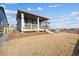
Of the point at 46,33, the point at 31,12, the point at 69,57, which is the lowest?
the point at 69,57

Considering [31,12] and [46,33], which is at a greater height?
[31,12]

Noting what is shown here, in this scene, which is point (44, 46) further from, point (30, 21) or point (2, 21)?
point (2, 21)

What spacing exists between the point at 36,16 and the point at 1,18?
44cm

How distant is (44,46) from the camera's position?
4.25 meters

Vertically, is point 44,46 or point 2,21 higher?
point 2,21

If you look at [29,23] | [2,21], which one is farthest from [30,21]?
[2,21]

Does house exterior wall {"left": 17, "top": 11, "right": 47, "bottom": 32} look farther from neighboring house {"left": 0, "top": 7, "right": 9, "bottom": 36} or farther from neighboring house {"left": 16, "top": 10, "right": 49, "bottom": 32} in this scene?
neighboring house {"left": 0, "top": 7, "right": 9, "bottom": 36}

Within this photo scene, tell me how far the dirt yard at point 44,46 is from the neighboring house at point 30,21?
140 mm

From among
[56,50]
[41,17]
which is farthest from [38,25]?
[56,50]

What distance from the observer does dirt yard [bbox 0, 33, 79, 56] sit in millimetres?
4215

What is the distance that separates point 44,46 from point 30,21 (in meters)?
0.37

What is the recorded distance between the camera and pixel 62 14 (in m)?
4.25

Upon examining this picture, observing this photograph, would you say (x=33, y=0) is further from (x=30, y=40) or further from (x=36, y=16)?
(x=30, y=40)

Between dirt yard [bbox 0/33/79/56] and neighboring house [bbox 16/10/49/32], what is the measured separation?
0.14m
